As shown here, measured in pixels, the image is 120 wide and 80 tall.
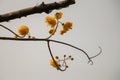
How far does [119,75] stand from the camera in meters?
1.33

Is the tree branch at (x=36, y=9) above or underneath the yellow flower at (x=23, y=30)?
above

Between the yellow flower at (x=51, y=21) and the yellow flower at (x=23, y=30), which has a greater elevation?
the yellow flower at (x=51, y=21)

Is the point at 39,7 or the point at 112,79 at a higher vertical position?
the point at 112,79

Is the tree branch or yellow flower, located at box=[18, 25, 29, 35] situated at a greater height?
the tree branch

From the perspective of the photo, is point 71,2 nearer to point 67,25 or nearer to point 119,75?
point 67,25

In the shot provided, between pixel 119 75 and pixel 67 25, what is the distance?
3.95 feet

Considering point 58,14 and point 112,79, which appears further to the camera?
point 112,79

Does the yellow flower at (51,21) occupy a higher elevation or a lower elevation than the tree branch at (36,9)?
higher

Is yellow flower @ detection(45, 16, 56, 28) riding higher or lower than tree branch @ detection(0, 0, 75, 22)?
higher

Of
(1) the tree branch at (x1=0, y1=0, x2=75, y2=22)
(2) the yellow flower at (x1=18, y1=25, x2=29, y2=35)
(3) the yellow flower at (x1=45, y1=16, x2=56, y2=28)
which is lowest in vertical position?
(2) the yellow flower at (x1=18, y1=25, x2=29, y2=35)

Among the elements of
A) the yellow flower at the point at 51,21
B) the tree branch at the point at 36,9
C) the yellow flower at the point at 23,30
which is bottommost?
the yellow flower at the point at 23,30

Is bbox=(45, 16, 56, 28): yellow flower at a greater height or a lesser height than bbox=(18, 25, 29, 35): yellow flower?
greater

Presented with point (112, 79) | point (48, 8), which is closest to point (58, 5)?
point (48, 8)

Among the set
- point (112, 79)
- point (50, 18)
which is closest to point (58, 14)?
point (50, 18)
